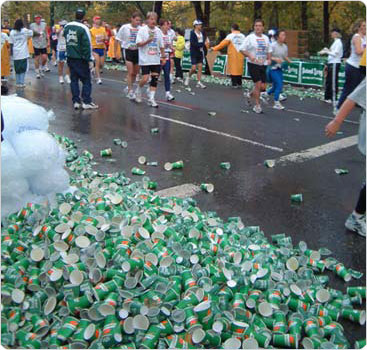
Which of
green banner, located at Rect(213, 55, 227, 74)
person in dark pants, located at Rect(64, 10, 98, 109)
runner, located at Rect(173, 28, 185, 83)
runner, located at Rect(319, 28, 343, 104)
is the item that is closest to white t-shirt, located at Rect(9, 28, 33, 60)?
person in dark pants, located at Rect(64, 10, 98, 109)

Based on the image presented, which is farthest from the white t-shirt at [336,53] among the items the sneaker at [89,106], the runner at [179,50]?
the runner at [179,50]

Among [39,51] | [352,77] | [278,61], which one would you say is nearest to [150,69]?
[278,61]

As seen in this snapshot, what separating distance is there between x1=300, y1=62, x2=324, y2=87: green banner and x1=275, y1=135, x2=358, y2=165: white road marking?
7.71 m

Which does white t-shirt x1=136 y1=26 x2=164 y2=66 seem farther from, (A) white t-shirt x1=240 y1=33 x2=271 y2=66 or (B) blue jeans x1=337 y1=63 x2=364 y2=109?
(B) blue jeans x1=337 y1=63 x2=364 y2=109

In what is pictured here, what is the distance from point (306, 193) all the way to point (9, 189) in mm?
3418

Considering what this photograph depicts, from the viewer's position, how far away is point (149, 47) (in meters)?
→ 10.5

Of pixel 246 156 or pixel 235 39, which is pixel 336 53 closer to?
pixel 235 39

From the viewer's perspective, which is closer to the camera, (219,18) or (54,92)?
(54,92)

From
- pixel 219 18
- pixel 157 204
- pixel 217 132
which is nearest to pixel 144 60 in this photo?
pixel 217 132

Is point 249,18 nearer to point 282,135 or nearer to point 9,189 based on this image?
point 282,135

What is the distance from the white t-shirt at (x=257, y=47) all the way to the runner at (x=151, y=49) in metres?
1.75

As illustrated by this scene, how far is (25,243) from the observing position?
3375mm

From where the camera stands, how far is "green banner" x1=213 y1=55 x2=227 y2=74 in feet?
62.8

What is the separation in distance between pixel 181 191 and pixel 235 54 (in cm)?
1065
